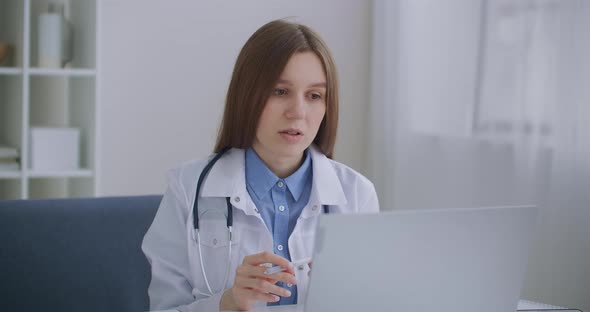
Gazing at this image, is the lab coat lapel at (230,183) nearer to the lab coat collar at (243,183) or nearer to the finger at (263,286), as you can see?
the lab coat collar at (243,183)

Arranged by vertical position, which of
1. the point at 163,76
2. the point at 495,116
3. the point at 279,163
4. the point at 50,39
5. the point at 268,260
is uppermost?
the point at 50,39

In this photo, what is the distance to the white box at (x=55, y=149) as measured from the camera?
8.90 ft

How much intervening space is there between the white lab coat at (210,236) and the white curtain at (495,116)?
1.01 meters

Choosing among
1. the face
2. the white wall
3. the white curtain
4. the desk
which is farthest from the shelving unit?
the desk

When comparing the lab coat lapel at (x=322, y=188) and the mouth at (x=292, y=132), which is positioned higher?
the mouth at (x=292, y=132)

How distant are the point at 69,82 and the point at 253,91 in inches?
68.1

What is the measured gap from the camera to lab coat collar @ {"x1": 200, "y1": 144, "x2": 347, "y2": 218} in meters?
1.50

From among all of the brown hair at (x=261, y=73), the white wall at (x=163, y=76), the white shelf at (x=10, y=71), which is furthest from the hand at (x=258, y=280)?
the white wall at (x=163, y=76)

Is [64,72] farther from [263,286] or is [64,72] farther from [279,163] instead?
[263,286]

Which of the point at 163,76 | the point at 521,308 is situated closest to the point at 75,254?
the point at 521,308

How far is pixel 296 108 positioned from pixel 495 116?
1.35m

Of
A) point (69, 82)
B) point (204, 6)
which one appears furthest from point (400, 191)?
point (69, 82)

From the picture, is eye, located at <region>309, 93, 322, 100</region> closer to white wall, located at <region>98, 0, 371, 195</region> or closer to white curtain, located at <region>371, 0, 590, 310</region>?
white curtain, located at <region>371, 0, 590, 310</region>

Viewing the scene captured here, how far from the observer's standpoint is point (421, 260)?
1.00m
